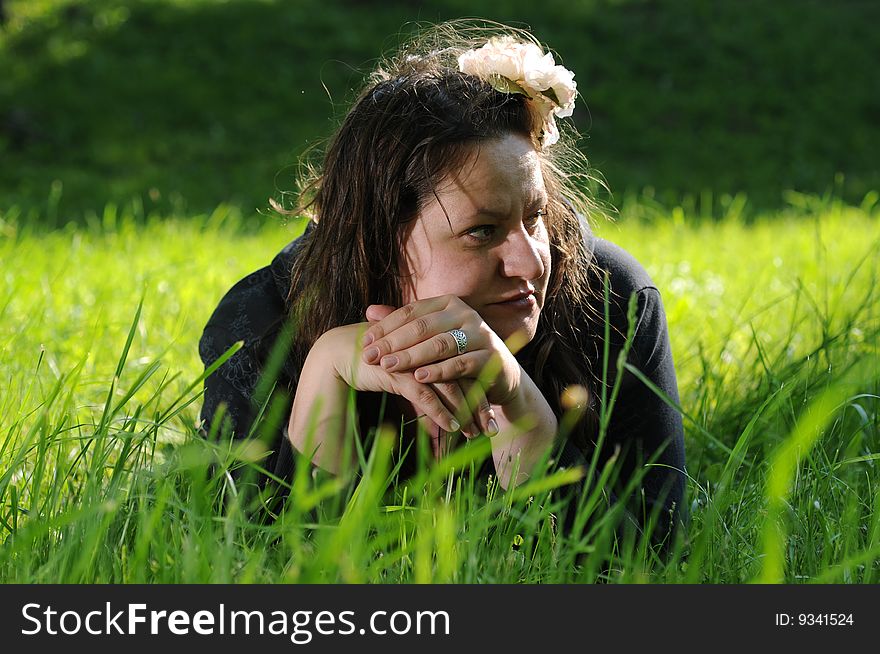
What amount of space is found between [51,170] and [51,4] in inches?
174

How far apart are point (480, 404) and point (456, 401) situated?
0.16ft

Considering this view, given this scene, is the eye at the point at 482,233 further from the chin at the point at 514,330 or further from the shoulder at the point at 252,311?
the shoulder at the point at 252,311

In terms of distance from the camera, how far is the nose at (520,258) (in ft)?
6.26

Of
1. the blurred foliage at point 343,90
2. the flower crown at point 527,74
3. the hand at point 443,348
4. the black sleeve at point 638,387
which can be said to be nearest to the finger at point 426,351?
the hand at point 443,348

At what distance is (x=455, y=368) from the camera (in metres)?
1.75

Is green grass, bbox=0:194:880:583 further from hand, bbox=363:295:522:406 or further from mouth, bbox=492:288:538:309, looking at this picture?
mouth, bbox=492:288:538:309

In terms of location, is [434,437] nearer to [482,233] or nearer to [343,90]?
[482,233]

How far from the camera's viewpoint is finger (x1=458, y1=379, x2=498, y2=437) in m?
1.77

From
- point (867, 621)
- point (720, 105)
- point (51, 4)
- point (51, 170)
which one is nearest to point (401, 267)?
point (867, 621)

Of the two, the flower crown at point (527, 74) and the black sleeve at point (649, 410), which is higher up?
the flower crown at point (527, 74)

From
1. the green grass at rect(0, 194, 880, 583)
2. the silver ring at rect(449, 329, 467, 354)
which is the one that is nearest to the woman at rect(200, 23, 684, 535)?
the silver ring at rect(449, 329, 467, 354)

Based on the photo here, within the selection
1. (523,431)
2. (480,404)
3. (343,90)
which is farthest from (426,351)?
(343,90)

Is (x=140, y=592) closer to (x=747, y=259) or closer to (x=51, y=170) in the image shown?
(x=747, y=259)

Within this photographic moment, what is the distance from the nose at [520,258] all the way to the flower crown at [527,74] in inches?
13.9
